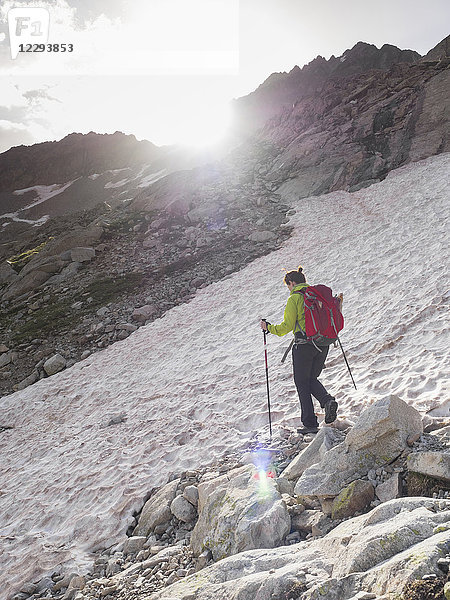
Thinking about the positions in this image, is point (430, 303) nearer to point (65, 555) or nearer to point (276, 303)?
point (276, 303)

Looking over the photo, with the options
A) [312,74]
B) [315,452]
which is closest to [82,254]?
[315,452]

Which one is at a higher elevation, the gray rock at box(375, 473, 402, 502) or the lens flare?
the gray rock at box(375, 473, 402, 502)

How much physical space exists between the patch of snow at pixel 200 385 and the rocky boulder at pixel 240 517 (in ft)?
6.88

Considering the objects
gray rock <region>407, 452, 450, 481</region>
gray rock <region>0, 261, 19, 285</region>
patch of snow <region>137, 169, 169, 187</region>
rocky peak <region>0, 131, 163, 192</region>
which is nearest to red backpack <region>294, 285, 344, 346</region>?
gray rock <region>407, 452, 450, 481</region>

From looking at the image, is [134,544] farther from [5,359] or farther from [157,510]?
[5,359]

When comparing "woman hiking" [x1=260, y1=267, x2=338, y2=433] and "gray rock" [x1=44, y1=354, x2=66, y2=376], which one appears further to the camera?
"gray rock" [x1=44, y1=354, x2=66, y2=376]

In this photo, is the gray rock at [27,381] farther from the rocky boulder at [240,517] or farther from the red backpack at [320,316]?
the red backpack at [320,316]

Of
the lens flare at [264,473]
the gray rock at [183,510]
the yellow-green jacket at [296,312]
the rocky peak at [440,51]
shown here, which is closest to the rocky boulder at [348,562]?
the lens flare at [264,473]

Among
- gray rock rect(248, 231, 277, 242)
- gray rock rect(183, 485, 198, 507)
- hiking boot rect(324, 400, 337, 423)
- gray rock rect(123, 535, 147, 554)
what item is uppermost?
gray rock rect(248, 231, 277, 242)

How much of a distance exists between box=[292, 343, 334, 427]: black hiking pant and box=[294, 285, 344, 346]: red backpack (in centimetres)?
25

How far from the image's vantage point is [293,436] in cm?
773

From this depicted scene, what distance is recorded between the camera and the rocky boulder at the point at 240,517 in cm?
500

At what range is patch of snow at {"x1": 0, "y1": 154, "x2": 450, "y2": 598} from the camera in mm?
8062

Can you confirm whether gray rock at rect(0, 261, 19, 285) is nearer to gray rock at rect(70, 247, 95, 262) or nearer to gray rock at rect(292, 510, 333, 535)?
gray rock at rect(70, 247, 95, 262)
